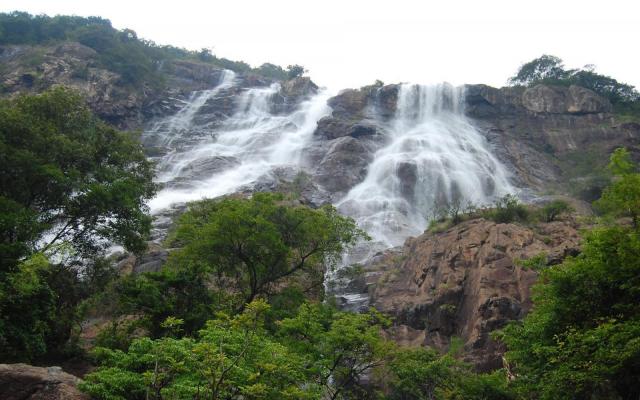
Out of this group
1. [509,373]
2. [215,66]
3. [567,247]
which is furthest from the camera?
[215,66]

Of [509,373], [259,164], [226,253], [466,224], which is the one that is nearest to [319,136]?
[259,164]

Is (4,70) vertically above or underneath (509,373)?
above

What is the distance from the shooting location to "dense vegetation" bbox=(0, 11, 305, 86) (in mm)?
68250

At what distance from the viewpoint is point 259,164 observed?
167 feet

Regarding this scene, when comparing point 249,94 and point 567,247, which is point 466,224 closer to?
point 567,247

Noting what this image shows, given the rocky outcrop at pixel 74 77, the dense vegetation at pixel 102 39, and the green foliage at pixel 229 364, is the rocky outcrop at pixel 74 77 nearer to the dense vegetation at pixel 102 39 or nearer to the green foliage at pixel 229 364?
the dense vegetation at pixel 102 39

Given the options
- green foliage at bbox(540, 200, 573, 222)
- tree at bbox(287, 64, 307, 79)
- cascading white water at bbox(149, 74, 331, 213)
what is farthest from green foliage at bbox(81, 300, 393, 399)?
tree at bbox(287, 64, 307, 79)

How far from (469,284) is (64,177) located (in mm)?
15759

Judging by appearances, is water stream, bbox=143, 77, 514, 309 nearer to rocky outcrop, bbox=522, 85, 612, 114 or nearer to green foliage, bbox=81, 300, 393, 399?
rocky outcrop, bbox=522, 85, 612, 114

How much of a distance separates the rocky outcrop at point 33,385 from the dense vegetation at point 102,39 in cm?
6334

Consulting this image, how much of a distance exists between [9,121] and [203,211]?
8.72 metres

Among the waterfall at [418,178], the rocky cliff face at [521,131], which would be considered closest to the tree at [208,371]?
the waterfall at [418,178]

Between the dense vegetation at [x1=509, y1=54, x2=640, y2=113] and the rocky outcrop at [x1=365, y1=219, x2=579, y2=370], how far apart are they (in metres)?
47.2

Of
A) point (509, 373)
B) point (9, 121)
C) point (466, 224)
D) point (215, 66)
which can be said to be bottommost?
point (509, 373)
